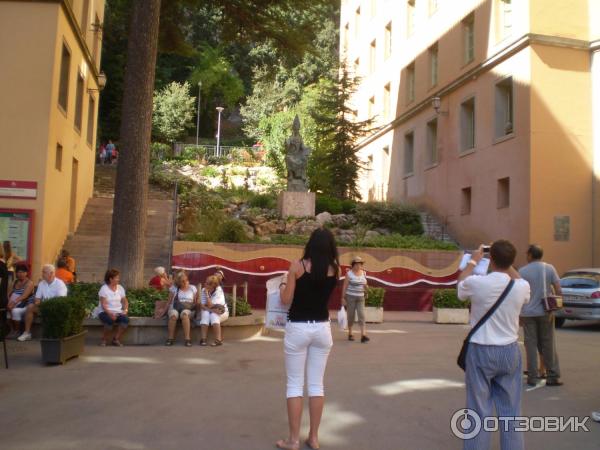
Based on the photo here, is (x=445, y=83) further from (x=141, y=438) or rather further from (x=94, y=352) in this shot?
(x=141, y=438)

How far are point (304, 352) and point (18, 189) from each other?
517 inches

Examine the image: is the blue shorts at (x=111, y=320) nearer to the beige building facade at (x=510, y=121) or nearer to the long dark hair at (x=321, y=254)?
the long dark hair at (x=321, y=254)

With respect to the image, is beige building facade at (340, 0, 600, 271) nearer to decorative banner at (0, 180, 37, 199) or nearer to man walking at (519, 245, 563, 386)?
man walking at (519, 245, 563, 386)

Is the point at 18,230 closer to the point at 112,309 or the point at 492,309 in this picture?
the point at 112,309

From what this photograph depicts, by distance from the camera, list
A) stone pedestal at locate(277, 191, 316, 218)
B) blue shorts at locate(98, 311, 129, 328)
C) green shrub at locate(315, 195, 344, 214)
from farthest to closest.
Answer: green shrub at locate(315, 195, 344, 214) → stone pedestal at locate(277, 191, 316, 218) → blue shorts at locate(98, 311, 129, 328)

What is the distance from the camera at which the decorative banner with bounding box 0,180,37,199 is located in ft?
50.1

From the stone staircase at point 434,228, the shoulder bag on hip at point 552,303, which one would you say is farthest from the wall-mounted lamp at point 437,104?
the shoulder bag on hip at point 552,303

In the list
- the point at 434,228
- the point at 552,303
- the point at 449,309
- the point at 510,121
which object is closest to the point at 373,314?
the point at 449,309

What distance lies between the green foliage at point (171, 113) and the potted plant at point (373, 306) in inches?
1432

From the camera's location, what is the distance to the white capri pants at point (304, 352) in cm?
463

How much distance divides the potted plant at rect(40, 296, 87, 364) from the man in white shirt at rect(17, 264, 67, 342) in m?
1.39

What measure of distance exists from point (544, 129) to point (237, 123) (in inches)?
1865

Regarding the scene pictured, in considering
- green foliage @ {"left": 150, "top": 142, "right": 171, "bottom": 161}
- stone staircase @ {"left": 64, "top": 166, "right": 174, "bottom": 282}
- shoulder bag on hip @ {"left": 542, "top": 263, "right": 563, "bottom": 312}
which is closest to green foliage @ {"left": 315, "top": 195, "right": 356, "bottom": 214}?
stone staircase @ {"left": 64, "top": 166, "right": 174, "bottom": 282}

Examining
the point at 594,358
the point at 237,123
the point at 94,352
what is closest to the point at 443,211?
the point at 594,358
